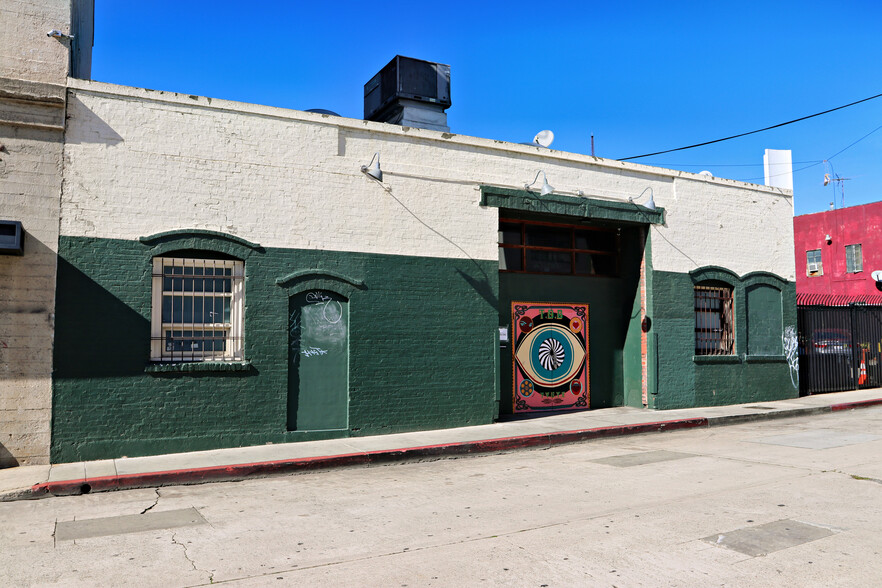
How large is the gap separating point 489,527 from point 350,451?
13.9ft

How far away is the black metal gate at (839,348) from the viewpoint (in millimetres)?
17438

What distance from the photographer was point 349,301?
38.0ft

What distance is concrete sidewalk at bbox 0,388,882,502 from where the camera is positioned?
28.0ft

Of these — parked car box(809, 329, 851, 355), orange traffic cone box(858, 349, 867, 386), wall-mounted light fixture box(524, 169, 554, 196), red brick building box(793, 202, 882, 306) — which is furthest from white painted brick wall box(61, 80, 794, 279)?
red brick building box(793, 202, 882, 306)

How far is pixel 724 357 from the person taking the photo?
613 inches

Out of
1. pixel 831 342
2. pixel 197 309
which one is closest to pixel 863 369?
pixel 831 342

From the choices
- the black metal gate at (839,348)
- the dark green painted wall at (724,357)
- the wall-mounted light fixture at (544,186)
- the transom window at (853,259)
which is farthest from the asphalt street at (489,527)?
the transom window at (853,259)

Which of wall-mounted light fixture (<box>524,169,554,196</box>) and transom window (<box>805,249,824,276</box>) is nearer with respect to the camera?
wall-mounted light fixture (<box>524,169,554,196</box>)

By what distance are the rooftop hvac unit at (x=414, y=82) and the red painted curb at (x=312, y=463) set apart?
7.46m

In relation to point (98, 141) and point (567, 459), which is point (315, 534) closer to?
point (567, 459)

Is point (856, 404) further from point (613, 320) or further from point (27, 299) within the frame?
point (27, 299)

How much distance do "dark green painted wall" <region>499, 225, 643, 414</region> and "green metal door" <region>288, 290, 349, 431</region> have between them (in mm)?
4917

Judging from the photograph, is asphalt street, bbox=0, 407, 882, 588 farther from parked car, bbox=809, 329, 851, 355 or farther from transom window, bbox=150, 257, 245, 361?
parked car, bbox=809, 329, 851, 355

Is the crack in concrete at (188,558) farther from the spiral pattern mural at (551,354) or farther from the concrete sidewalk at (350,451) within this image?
the spiral pattern mural at (551,354)
